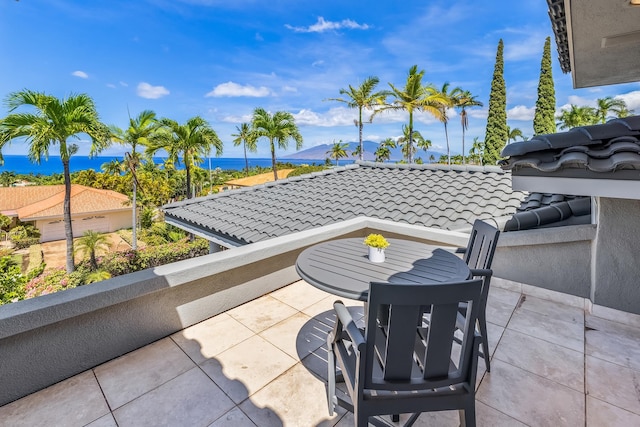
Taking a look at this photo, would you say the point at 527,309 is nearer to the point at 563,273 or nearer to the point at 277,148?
the point at 563,273

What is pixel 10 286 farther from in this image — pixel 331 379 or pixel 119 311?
pixel 331 379

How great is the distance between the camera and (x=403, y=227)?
416 cm

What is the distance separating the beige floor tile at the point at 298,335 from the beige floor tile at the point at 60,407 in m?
1.25

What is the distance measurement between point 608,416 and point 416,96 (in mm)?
22291

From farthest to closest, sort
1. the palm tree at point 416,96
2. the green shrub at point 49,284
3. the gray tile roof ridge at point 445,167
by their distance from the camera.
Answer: the palm tree at point 416,96, the green shrub at point 49,284, the gray tile roof ridge at point 445,167

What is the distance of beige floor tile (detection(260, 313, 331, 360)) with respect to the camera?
8.30 ft

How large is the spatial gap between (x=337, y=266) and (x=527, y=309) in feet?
7.91

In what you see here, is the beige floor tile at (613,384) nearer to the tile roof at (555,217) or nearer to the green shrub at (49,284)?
the tile roof at (555,217)

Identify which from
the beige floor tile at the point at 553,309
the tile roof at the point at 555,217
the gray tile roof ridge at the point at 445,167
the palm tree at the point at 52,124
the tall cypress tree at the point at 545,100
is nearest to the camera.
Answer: the beige floor tile at the point at 553,309

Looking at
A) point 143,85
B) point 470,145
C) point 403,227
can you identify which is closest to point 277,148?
point 403,227

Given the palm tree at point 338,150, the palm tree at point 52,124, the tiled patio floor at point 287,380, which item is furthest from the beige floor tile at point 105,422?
the palm tree at point 338,150

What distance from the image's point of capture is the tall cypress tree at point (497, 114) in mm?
25984

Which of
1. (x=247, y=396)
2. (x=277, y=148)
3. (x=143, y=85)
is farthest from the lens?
(x=143, y=85)

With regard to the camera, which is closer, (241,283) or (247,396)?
(247,396)
